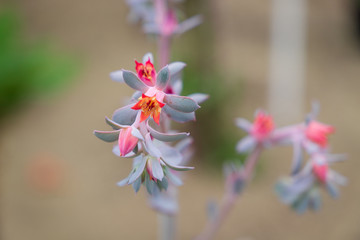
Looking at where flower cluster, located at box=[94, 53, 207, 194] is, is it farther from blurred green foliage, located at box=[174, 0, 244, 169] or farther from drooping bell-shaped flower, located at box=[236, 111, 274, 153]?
blurred green foliage, located at box=[174, 0, 244, 169]

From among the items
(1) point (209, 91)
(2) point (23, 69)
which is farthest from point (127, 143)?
(1) point (209, 91)

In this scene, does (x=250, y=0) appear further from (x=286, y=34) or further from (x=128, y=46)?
(x=128, y=46)

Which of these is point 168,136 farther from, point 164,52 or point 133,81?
point 164,52

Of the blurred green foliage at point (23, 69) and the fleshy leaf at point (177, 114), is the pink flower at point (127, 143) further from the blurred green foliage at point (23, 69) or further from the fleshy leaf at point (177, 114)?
the blurred green foliage at point (23, 69)

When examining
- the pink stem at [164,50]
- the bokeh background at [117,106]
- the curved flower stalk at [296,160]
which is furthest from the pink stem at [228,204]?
the bokeh background at [117,106]

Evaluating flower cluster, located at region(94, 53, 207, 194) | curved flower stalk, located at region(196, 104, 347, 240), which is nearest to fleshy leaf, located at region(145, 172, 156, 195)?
flower cluster, located at region(94, 53, 207, 194)
